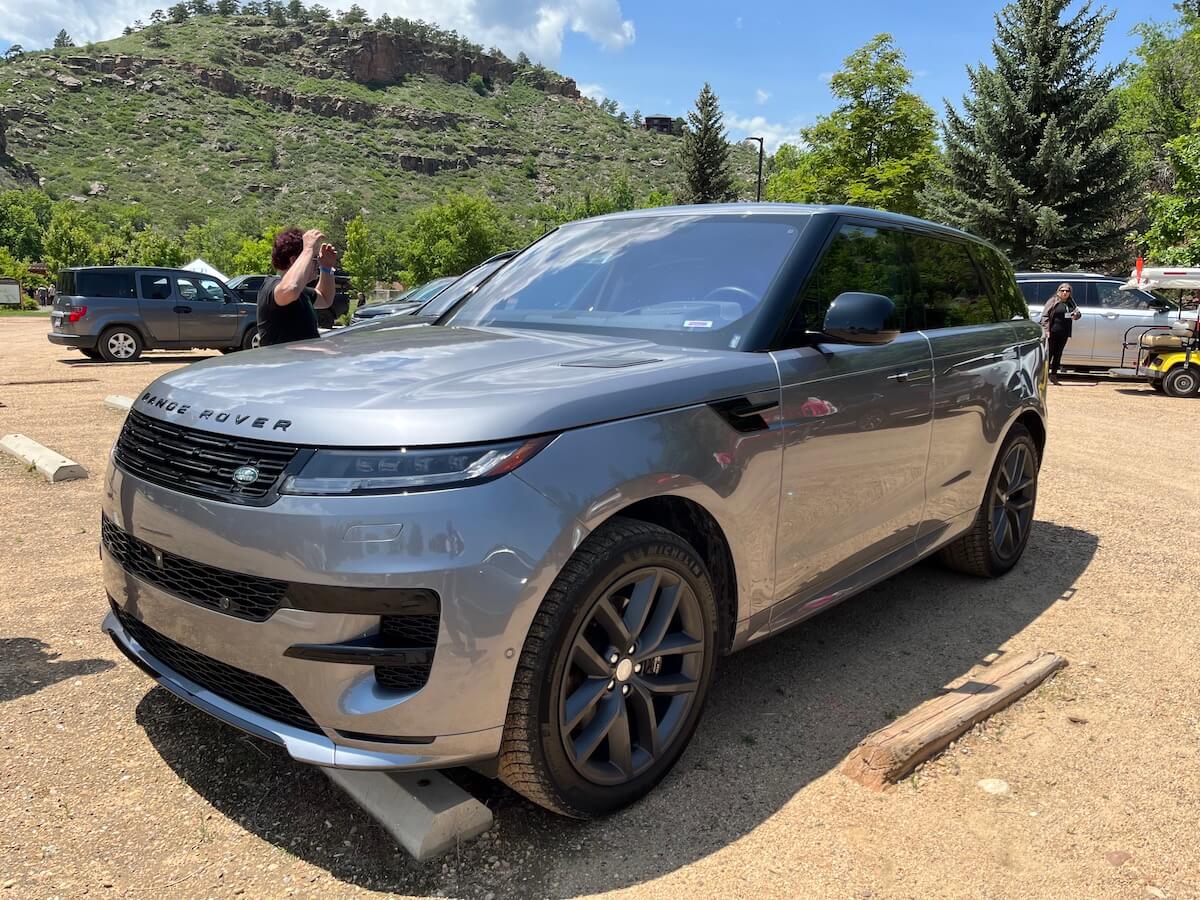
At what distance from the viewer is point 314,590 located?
6.59 feet

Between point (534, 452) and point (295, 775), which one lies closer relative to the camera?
point (534, 452)

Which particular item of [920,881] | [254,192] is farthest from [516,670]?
[254,192]

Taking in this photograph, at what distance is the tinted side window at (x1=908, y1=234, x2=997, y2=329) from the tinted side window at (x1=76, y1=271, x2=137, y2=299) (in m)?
15.5

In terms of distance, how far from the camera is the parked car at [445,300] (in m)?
4.03

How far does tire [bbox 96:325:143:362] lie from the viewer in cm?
1565

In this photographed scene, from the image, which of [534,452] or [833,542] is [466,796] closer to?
[534,452]

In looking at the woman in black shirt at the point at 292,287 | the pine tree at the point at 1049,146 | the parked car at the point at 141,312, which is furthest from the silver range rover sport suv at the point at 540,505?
the pine tree at the point at 1049,146

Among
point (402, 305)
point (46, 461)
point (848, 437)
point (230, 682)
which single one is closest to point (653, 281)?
point (848, 437)

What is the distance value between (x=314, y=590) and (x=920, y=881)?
69.1 inches

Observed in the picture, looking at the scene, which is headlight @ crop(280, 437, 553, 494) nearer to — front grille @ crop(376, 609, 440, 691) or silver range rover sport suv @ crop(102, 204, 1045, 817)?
silver range rover sport suv @ crop(102, 204, 1045, 817)

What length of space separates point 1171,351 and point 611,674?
15.0 m

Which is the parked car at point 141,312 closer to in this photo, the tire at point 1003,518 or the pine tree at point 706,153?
the tire at point 1003,518

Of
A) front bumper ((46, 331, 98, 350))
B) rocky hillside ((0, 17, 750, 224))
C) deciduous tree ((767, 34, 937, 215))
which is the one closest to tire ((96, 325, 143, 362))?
front bumper ((46, 331, 98, 350))

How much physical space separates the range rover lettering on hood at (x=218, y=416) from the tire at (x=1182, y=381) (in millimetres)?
15535
